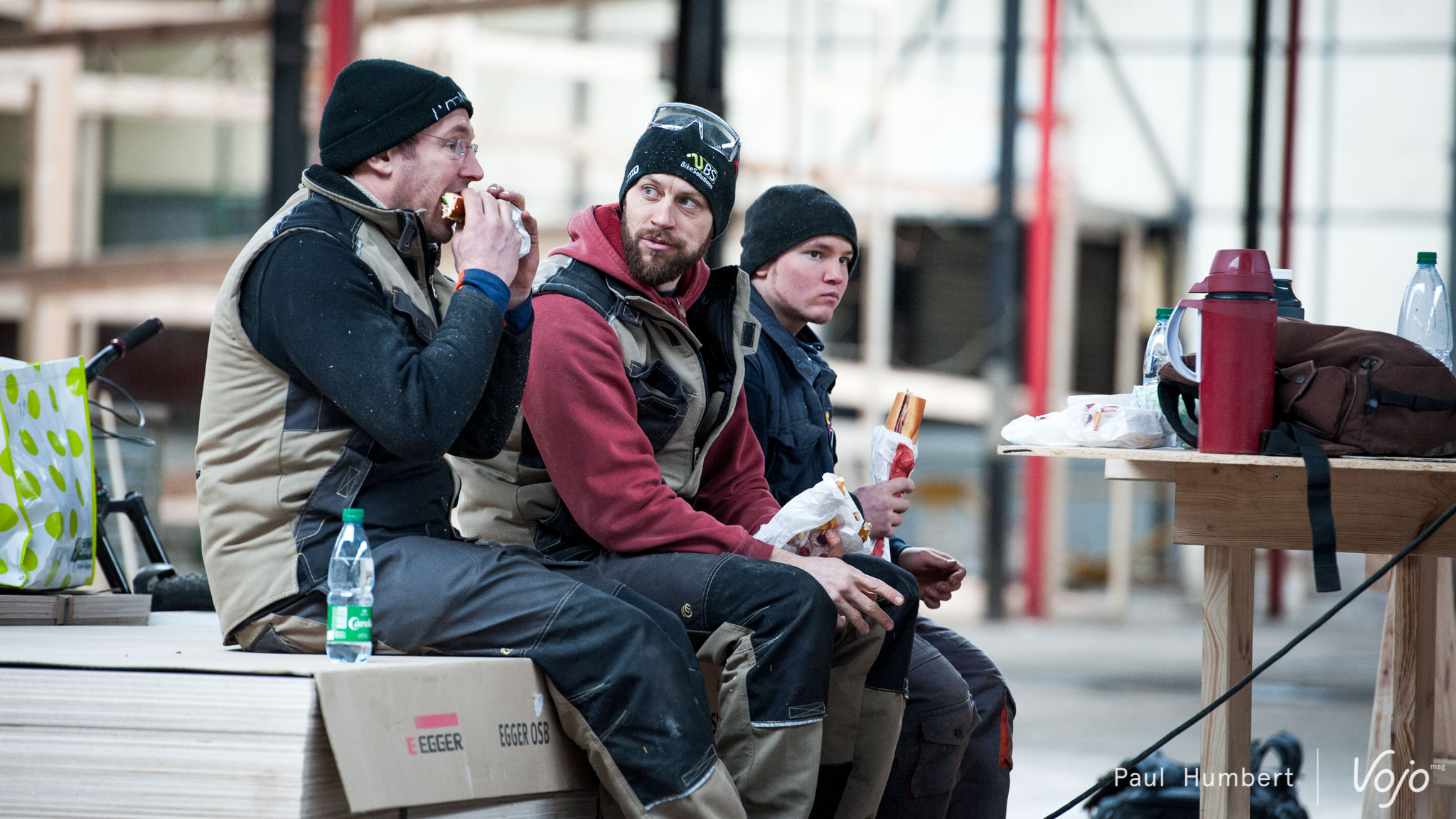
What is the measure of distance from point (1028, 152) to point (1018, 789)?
21.9 ft

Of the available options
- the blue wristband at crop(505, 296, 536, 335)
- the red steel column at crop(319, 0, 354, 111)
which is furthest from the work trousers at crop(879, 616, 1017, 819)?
the red steel column at crop(319, 0, 354, 111)

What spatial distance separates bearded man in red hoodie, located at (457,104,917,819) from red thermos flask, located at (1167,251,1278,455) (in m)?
0.60

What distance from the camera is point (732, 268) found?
2.76 m

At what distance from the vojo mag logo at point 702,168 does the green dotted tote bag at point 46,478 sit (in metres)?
1.35

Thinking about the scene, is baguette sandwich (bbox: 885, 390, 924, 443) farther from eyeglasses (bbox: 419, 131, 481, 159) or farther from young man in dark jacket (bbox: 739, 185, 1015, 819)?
eyeglasses (bbox: 419, 131, 481, 159)

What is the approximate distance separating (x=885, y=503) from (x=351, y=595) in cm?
117

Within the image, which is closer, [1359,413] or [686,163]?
[1359,413]

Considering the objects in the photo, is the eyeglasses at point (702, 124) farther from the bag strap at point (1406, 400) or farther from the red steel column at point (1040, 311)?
the red steel column at point (1040, 311)

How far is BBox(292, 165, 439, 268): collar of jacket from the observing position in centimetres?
221

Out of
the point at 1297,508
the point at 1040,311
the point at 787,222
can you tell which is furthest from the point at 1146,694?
the point at 1297,508

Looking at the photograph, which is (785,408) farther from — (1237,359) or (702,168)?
(1237,359)

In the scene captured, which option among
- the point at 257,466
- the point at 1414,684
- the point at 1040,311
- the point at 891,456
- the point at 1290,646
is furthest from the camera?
the point at 1040,311

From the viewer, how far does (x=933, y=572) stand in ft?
9.52

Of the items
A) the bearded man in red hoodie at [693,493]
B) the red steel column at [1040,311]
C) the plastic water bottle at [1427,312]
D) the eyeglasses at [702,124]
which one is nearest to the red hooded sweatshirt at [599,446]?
the bearded man in red hoodie at [693,493]
